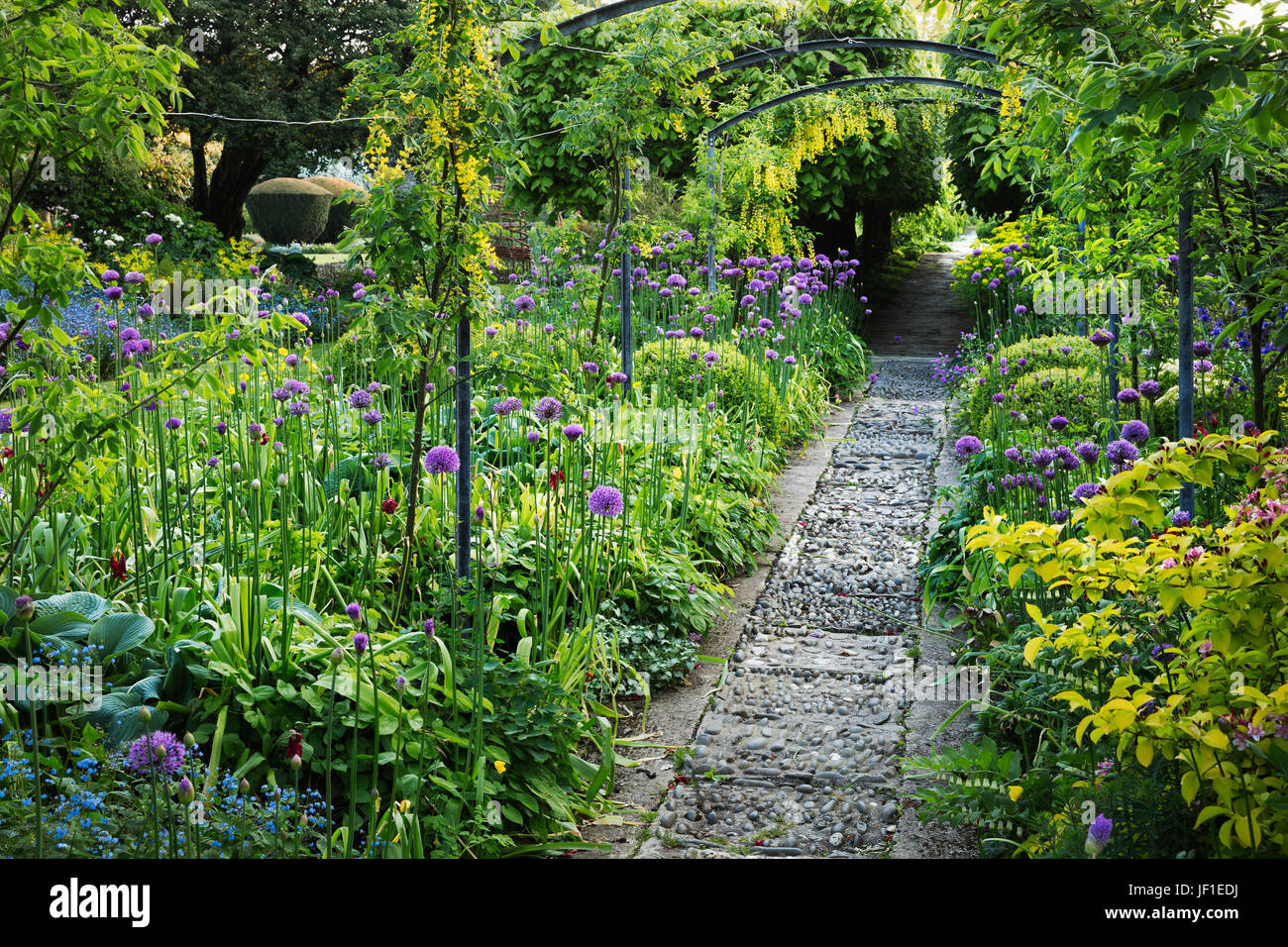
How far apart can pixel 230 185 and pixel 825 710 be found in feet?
46.7

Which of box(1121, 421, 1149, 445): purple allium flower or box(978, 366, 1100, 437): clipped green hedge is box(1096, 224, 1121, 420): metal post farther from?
box(1121, 421, 1149, 445): purple allium flower

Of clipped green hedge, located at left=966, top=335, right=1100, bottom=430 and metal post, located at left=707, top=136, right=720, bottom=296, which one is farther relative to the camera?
metal post, located at left=707, top=136, right=720, bottom=296

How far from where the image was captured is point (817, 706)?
3.34 metres

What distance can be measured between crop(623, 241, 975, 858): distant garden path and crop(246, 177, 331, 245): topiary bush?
15607mm

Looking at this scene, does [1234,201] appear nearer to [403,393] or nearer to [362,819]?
[362,819]

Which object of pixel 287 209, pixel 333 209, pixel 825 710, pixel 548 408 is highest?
pixel 333 209

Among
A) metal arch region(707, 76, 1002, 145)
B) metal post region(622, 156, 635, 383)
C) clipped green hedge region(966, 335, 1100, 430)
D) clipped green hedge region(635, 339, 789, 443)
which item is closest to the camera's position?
metal post region(622, 156, 635, 383)

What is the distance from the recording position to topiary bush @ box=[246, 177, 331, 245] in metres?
18.8

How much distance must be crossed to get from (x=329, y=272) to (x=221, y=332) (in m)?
13.5

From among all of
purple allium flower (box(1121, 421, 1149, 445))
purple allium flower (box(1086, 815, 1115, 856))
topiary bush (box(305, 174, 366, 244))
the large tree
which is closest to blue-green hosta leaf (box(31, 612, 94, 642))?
purple allium flower (box(1086, 815, 1115, 856))

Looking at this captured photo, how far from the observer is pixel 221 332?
2.41 metres

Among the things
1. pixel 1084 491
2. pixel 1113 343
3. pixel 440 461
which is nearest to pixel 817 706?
pixel 1084 491

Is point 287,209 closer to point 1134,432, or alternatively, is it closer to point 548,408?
point 548,408
